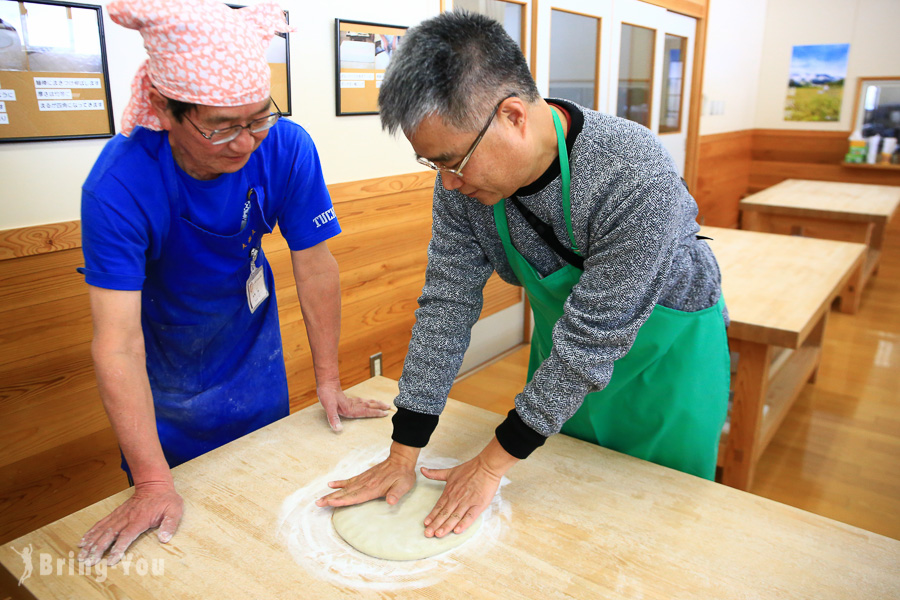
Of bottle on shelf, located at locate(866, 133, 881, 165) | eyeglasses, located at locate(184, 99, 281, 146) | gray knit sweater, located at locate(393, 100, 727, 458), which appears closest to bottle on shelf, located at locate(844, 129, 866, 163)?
bottle on shelf, located at locate(866, 133, 881, 165)

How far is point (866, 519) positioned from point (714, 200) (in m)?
3.79

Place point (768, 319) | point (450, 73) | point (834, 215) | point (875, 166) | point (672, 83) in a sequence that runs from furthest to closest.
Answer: point (875, 166) → point (672, 83) → point (834, 215) → point (768, 319) → point (450, 73)

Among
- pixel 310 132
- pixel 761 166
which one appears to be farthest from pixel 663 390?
pixel 761 166

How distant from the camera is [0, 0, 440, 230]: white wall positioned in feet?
4.72

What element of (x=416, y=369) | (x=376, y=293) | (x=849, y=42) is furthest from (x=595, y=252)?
(x=849, y=42)

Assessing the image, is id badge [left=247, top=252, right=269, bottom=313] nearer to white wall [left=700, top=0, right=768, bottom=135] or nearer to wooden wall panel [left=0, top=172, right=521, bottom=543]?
wooden wall panel [left=0, top=172, right=521, bottom=543]

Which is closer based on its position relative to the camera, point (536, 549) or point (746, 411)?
point (536, 549)

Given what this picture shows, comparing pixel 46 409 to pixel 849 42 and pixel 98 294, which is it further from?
pixel 849 42

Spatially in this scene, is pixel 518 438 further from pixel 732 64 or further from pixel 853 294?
pixel 732 64

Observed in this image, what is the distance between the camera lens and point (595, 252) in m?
0.97

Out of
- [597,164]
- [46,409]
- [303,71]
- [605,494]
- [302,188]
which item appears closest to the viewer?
[597,164]

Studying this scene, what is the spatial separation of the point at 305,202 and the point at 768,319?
143 cm

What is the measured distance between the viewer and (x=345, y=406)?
4.25 ft

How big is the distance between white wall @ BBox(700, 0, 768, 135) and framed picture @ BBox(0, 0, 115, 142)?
4450 millimetres
